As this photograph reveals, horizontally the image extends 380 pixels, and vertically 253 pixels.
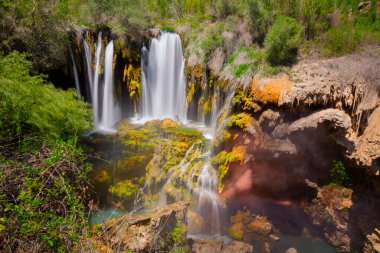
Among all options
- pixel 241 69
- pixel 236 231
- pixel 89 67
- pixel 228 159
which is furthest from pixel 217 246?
pixel 89 67

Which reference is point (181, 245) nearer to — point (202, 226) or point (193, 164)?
point (202, 226)

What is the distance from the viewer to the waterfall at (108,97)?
49.5 feet

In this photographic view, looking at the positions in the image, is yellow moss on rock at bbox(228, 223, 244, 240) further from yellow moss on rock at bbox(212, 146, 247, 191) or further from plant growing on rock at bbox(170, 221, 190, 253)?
plant growing on rock at bbox(170, 221, 190, 253)

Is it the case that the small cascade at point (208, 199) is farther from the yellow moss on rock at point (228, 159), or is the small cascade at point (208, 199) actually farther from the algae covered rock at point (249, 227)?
the algae covered rock at point (249, 227)

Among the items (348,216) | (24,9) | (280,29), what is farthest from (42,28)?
(348,216)

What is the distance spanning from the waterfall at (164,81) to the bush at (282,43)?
5.61m

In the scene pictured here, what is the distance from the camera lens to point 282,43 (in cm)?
1116

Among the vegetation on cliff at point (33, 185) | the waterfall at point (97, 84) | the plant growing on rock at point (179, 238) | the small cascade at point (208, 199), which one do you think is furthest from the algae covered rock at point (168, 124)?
the vegetation on cliff at point (33, 185)

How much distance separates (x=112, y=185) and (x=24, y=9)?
24.9 ft

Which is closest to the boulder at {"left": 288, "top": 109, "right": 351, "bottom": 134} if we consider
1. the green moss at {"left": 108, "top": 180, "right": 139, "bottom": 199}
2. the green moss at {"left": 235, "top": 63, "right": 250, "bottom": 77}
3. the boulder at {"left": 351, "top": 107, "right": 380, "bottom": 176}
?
the boulder at {"left": 351, "top": 107, "right": 380, "bottom": 176}

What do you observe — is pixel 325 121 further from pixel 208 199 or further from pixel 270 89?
pixel 208 199

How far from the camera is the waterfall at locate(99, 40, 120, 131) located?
15.1 m

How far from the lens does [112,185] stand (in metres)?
10.9

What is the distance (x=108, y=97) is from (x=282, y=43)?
31.5 ft
